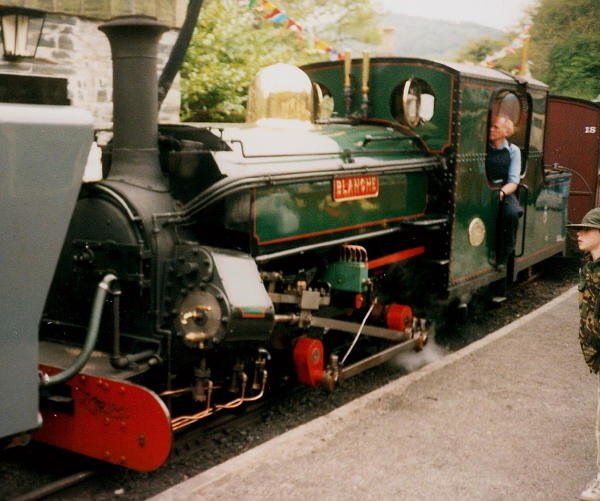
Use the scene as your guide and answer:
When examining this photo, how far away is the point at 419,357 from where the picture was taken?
6.82m

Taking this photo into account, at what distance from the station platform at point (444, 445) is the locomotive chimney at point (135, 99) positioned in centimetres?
167

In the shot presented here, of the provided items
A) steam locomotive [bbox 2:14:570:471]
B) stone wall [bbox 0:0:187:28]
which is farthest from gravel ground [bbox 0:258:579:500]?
stone wall [bbox 0:0:187:28]

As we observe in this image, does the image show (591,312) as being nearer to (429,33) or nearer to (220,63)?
(220,63)

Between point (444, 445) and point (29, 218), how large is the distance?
2757mm

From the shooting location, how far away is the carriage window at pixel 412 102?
643cm

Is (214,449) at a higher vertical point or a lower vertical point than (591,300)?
lower

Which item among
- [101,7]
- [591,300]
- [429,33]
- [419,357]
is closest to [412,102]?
[419,357]

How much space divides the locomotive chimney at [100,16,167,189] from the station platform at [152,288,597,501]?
167cm

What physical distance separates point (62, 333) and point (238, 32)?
9.14 metres

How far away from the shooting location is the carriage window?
253 inches

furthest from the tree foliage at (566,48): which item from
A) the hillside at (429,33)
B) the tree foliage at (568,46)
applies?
the hillside at (429,33)

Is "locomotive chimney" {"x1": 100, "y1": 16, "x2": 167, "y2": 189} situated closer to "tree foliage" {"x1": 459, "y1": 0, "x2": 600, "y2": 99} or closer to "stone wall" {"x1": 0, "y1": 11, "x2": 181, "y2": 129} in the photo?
"stone wall" {"x1": 0, "y1": 11, "x2": 181, "y2": 129}

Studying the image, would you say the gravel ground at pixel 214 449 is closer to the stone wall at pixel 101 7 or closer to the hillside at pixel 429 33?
the stone wall at pixel 101 7

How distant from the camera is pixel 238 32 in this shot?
12641 mm
